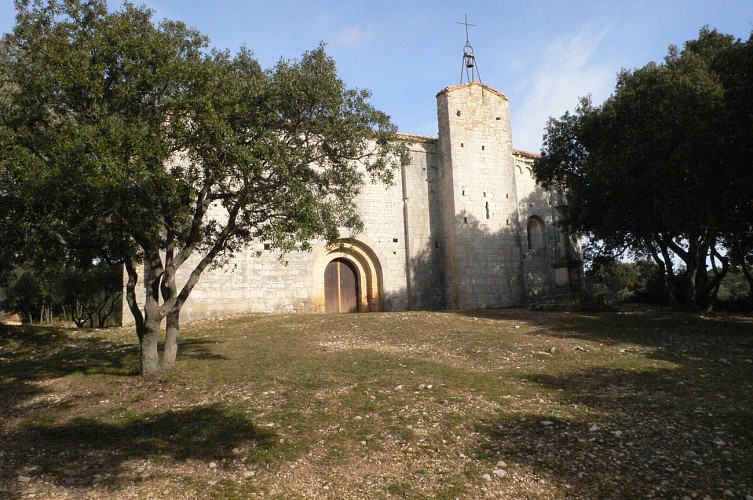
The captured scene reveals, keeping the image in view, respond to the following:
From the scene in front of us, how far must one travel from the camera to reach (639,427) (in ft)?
26.7

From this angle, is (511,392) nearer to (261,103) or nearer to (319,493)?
(319,493)

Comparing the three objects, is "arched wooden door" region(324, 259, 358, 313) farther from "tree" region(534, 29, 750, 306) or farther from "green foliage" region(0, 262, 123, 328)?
"green foliage" region(0, 262, 123, 328)

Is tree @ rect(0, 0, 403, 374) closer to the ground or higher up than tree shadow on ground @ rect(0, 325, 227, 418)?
higher up

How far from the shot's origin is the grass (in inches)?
268

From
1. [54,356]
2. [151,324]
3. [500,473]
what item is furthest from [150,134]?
[54,356]

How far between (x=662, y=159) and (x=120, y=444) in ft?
60.3

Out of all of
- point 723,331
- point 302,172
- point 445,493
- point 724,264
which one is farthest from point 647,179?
point 445,493

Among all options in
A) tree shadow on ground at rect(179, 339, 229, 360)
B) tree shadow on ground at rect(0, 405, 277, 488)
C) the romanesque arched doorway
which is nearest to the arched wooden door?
the romanesque arched doorway

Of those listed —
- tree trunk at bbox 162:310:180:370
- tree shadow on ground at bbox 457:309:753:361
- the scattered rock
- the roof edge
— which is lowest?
the scattered rock

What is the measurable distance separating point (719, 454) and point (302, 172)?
29.2 ft

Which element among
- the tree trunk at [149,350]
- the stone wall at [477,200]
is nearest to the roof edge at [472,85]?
the stone wall at [477,200]

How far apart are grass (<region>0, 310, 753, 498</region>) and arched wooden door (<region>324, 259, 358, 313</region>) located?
11.0 m

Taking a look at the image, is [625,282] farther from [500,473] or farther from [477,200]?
[500,473]

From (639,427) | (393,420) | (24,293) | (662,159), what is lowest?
(639,427)
